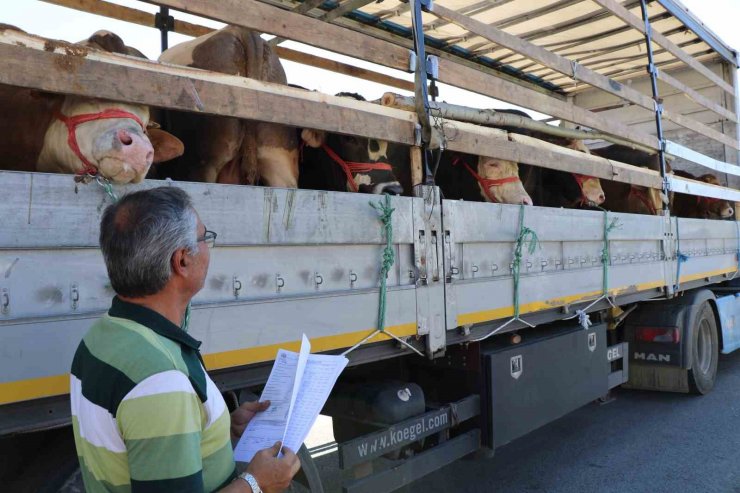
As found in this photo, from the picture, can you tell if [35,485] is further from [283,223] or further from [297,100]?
[297,100]

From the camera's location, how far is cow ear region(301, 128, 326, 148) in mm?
2807

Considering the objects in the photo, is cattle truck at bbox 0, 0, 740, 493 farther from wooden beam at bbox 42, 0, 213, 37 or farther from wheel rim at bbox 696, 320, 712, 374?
wheel rim at bbox 696, 320, 712, 374

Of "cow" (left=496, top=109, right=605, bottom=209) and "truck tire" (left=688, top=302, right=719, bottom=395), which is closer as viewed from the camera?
"cow" (left=496, top=109, right=605, bottom=209)

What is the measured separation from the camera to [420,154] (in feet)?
9.40

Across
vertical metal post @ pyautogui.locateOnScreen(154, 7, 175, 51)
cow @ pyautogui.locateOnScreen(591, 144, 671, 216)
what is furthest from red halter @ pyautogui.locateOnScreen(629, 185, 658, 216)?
vertical metal post @ pyautogui.locateOnScreen(154, 7, 175, 51)

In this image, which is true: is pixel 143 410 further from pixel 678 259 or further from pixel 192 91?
pixel 678 259

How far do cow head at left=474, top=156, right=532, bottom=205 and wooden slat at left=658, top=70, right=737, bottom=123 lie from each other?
2510 mm

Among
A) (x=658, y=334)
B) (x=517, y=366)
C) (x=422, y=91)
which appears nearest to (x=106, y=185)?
(x=422, y=91)

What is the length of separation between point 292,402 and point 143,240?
0.53m

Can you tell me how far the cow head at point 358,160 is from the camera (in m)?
2.83

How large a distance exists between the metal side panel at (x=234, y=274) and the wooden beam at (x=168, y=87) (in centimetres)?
27

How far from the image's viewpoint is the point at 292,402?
1.49m

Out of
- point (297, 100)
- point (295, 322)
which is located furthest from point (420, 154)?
point (295, 322)

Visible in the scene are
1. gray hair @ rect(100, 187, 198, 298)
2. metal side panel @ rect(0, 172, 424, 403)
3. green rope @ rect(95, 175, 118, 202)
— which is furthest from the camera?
green rope @ rect(95, 175, 118, 202)
